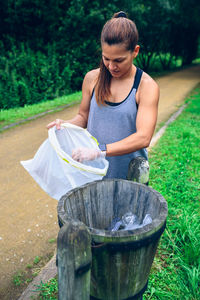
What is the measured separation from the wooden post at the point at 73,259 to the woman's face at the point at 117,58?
1.15 metres

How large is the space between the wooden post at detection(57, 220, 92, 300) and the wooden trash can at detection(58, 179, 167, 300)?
0.13 m

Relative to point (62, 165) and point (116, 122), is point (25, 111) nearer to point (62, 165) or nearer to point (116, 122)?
point (116, 122)

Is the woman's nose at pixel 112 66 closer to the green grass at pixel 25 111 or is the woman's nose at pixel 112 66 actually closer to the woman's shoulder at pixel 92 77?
the woman's shoulder at pixel 92 77

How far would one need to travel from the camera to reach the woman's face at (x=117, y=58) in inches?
70.6

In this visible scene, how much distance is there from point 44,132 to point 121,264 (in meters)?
5.58

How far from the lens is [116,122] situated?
2.04 meters

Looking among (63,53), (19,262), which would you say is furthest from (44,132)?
(63,53)

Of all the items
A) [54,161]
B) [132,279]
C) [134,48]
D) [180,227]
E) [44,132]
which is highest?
[134,48]

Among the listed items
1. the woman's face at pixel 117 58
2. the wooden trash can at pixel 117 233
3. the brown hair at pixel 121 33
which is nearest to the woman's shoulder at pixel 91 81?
the woman's face at pixel 117 58

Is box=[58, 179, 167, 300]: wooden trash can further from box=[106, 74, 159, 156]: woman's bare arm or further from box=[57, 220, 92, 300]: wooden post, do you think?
box=[106, 74, 159, 156]: woman's bare arm

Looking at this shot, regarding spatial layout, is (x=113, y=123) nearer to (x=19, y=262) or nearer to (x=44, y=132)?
(x=19, y=262)

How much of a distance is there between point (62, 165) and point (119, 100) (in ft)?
2.31

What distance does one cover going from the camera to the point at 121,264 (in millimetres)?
1409

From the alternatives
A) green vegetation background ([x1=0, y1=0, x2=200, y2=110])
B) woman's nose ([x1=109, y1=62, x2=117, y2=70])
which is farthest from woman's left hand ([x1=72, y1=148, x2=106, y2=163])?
green vegetation background ([x1=0, y1=0, x2=200, y2=110])
